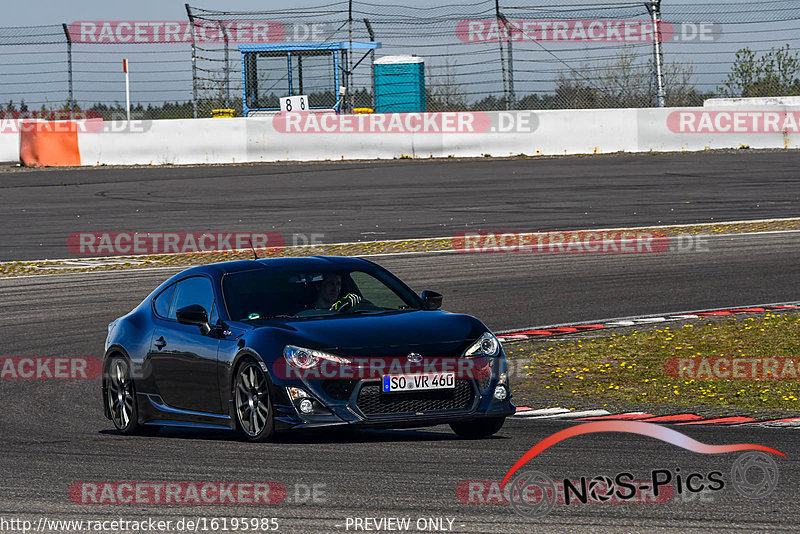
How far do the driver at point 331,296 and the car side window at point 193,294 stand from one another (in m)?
0.73

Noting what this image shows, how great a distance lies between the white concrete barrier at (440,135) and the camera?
3050 centimetres

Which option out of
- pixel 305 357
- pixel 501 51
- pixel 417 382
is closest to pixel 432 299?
pixel 417 382

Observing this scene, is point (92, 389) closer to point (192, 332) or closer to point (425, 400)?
point (192, 332)

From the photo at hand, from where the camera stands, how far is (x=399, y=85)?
33.1 meters

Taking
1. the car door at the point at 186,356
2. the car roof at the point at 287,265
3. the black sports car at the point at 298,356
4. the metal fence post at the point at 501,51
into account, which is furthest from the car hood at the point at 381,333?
the metal fence post at the point at 501,51

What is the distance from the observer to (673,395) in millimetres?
10219

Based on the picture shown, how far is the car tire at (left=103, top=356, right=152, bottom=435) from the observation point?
9578 mm

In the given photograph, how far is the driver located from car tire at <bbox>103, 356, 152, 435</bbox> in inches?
63.5

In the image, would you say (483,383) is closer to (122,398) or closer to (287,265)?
(287,265)

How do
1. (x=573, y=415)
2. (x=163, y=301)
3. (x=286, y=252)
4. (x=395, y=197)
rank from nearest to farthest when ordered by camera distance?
1. (x=573, y=415)
2. (x=163, y=301)
3. (x=286, y=252)
4. (x=395, y=197)

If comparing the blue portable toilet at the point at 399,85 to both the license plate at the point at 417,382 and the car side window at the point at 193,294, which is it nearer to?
the car side window at the point at 193,294

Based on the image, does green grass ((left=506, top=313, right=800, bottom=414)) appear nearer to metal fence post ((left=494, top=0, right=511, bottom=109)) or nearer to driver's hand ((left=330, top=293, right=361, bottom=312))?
driver's hand ((left=330, top=293, right=361, bottom=312))

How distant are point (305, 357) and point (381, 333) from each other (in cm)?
51

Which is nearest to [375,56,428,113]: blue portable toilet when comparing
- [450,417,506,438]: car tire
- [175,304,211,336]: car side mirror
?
[175,304,211,336]: car side mirror
